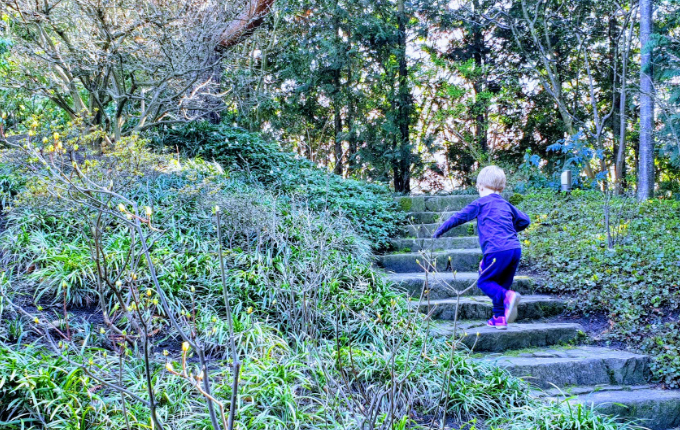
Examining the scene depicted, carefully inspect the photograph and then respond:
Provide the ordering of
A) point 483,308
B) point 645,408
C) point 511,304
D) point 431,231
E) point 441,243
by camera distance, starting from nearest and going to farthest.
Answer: point 645,408 → point 511,304 → point 483,308 → point 441,243 → point 431,231

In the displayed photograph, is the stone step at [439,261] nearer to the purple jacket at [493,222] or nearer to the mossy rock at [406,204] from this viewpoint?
the purple jacket at [493,222]

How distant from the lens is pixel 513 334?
3791 millimetres

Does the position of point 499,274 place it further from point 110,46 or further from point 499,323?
point 110,46

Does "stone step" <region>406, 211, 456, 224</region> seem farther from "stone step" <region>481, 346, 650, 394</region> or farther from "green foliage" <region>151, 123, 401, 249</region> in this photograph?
"stone step" <region>481, 346, 650, 394</region>

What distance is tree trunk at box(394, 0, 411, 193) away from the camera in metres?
9.75

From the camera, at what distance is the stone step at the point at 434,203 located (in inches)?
288

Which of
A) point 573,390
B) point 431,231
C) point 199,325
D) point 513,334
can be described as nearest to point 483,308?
point 513,334

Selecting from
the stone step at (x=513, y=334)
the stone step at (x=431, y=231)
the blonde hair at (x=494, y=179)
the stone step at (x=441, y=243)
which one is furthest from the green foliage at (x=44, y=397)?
the stone step at (x=431, y=231)

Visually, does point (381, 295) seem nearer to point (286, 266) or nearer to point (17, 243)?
point (286, 266)

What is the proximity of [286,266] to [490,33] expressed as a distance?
34.5 ft

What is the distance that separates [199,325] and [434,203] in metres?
5.01

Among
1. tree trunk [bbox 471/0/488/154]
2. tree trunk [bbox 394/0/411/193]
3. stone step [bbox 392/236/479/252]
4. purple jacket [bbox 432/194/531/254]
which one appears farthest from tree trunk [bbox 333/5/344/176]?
purple jacket [bbox 432/194/531/254]

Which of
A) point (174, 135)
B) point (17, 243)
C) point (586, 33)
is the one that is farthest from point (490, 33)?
point (17, 243)

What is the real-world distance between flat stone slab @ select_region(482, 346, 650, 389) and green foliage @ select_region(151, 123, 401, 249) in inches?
109
